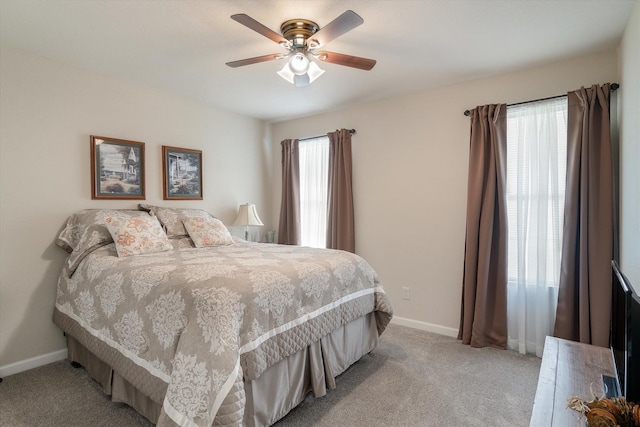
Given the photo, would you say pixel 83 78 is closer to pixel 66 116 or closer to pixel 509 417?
pixel 66 116

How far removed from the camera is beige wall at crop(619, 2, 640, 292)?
68.2 inches

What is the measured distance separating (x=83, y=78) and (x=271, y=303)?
104 inches

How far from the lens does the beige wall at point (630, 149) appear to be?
1.73 metres

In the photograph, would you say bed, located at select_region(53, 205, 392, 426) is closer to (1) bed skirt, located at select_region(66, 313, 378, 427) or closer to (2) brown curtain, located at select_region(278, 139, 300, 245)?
(1) bed skirt, located at select_region(66, 313, 378, 427)

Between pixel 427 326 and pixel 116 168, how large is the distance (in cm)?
340

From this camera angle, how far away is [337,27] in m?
1.78

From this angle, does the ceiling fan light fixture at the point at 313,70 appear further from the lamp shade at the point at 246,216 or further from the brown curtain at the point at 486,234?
the lamp shade at the point at 246,216

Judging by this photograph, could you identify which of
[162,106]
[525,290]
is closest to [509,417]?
[525,290]

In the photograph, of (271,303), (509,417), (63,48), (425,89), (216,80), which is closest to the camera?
(271,303)

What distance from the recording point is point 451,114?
124 inches

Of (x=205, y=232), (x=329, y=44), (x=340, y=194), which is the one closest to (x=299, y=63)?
(x=329, y=44)

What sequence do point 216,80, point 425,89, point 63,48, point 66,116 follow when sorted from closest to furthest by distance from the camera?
point 63,48 < point 66,116 < point 216,80 < point 425,89

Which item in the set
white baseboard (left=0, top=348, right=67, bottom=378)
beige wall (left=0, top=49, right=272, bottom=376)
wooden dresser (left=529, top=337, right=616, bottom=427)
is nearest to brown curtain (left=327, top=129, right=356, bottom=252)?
beige wall (left=0, top=49, right=272, bottom=376)

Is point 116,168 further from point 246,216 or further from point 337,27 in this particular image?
point 337,27
